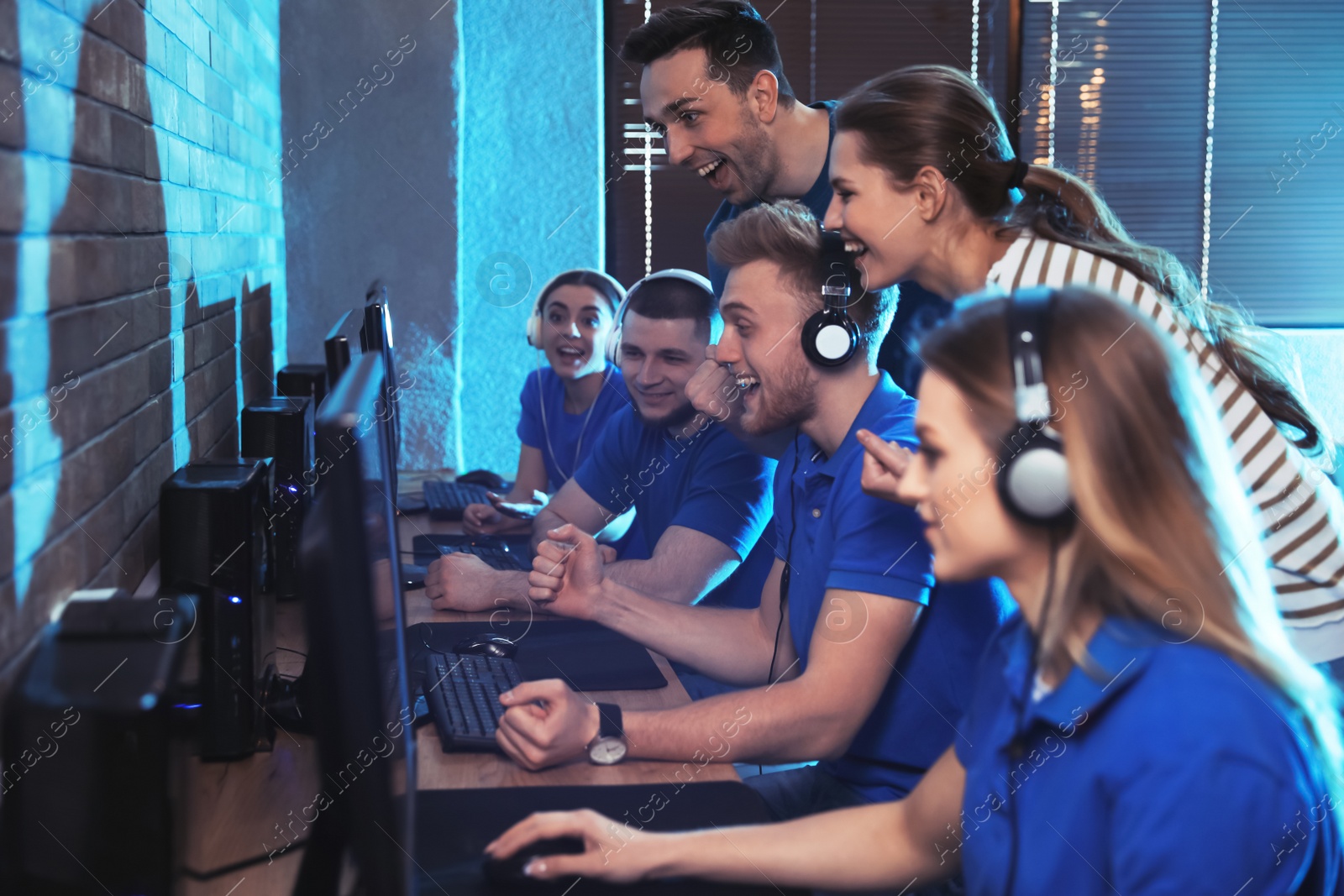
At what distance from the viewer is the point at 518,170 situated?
3461 mm

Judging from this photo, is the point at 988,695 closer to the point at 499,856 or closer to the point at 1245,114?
the point at 499,856

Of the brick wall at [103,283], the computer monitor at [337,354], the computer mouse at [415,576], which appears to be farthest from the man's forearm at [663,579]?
the brick wall at [103,283]

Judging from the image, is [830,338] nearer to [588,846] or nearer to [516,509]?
[588,846]

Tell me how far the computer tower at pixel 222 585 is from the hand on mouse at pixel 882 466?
0.69 metres

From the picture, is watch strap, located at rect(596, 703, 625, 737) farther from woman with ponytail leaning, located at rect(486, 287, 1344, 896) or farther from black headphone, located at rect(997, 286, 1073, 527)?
black headphone, located at rect(997, 286, 1073, 527)

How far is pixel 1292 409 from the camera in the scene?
1358mm

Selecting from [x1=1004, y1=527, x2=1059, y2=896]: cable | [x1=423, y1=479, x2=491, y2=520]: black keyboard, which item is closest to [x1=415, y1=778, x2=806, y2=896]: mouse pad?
[x1=1004, y1=527, x2=1059, y2=896]: cable

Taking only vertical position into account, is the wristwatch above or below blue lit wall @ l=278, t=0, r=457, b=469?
below

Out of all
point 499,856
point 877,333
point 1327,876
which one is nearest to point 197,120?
point 877,333

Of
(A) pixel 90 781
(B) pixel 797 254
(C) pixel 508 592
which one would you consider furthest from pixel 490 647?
(A) pixel 90 781

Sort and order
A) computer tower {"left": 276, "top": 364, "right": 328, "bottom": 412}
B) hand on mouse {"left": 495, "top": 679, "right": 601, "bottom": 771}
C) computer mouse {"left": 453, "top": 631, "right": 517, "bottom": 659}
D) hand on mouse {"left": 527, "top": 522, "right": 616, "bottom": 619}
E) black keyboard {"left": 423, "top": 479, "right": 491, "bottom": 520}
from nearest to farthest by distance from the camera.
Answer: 1. hand on mouse {"left": 495, "top": 679, "right": 601, "bottom": 771}
2. computer mouse {"left": 453, "top": 631, "right": 517, "bottom": 659}
3. hand on mouse {"left": 527, "top": 522, "right": 616, "bottom": 619}
4. computer tower {"left": 276, "top": 364, "right": 328, "bottom": 412}
5. black keyboard {"left": 423, "top": 479, "right": 491, "bottom": 520}

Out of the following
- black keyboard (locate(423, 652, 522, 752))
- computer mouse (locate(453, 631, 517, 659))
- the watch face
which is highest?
computer mouse (locate(453, 631, 517, 659))

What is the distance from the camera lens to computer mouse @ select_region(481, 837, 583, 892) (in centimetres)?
95

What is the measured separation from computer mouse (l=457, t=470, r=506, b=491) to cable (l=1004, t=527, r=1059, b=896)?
2.09 meters
